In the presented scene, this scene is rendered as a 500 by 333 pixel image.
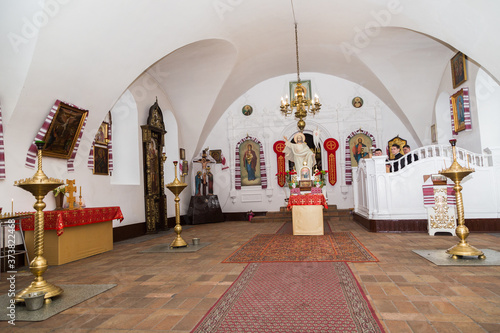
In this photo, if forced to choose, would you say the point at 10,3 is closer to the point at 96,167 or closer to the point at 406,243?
the point at 96,167

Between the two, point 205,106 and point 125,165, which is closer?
point 125,165

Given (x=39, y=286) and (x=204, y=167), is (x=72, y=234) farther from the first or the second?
(x=204, y=167)

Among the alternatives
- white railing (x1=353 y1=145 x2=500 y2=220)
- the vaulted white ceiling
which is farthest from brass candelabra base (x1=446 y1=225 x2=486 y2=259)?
the vaulted white ceiling

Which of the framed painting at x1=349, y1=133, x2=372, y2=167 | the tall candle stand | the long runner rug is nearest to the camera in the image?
the long runner rug

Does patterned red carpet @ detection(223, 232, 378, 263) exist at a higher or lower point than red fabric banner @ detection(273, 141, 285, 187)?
lower

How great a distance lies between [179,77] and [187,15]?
356 cm

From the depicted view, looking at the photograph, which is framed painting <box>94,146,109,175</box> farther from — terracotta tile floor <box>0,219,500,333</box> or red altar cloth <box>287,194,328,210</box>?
red altar cloth <box>287,194,328,210</box>

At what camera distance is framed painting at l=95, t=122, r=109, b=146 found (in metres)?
7.53

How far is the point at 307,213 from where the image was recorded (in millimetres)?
7152

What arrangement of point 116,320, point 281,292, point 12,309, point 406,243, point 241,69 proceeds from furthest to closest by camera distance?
1. point 241,69
2. point 406,243
3. point 281,292
4. point 12,309
5. point 116,320

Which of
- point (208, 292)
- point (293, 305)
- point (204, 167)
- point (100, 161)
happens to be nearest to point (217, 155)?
point (204, 167)

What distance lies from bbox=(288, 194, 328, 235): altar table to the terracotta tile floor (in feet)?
5.99

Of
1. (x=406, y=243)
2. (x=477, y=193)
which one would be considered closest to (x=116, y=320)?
(x=406, y=243)

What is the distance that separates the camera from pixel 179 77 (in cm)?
991
